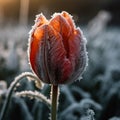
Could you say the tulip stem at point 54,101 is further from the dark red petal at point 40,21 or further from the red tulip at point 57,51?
the dark red petal at point 40,21

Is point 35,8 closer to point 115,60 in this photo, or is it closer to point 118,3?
point 118,3

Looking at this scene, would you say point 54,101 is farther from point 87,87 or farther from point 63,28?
point 87,87

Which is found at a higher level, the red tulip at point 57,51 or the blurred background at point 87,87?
the blurred background at point 87,87

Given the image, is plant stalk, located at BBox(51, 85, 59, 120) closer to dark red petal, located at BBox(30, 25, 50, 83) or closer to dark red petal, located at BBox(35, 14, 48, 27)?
dark red petal, located at BBox(30, 25, 50, 83)

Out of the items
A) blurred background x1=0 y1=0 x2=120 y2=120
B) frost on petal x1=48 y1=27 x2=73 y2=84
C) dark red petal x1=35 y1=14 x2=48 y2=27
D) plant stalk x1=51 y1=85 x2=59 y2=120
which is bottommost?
plant stalk x1=51 y1=85 x2=59 y2=120

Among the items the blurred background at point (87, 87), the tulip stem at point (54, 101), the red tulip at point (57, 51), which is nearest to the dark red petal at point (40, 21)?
the red tulip at point (57, 51)

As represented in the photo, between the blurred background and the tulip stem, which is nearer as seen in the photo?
the tulip stem

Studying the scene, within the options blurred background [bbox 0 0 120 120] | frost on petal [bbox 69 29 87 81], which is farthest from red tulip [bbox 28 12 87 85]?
blurred background [bbox 0 0 120 120]

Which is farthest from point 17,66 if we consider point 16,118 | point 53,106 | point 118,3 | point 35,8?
point 118,3
